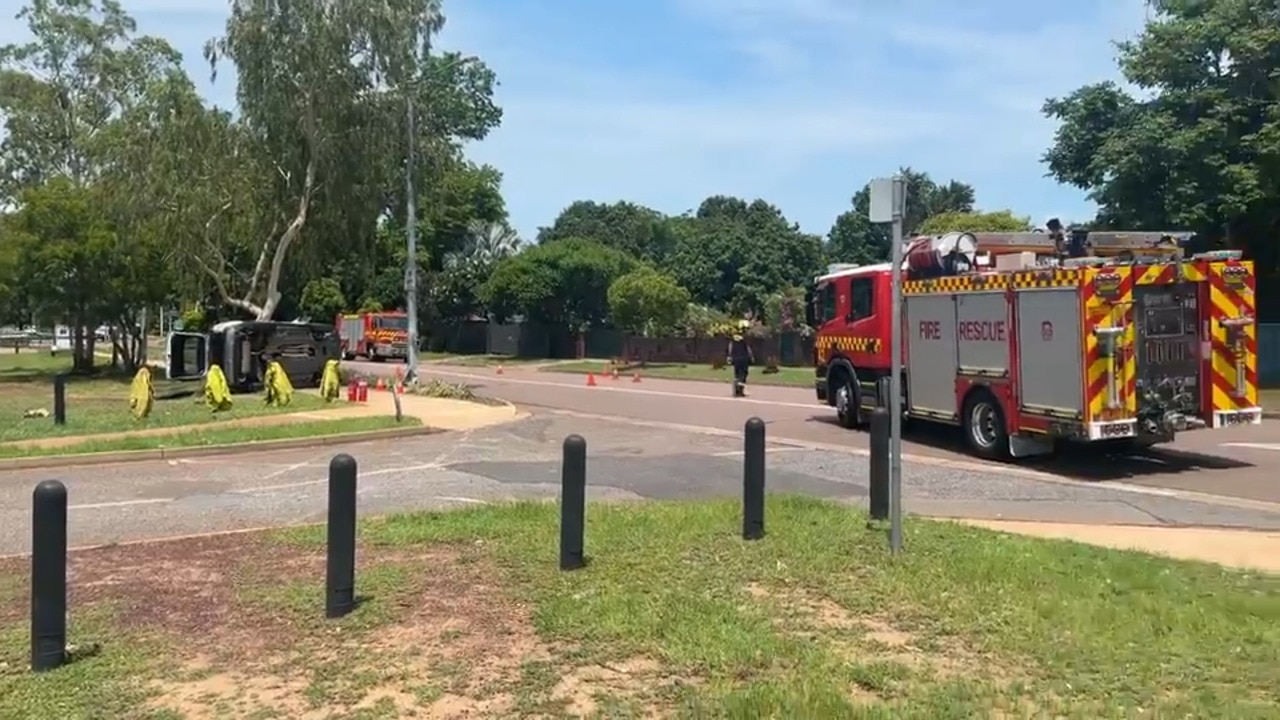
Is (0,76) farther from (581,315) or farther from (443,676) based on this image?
(443,676)

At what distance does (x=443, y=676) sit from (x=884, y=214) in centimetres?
422

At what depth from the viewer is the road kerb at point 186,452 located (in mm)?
15172

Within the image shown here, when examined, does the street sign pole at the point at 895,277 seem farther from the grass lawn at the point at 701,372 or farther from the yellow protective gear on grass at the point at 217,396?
the grass lawn at the point at 701,372

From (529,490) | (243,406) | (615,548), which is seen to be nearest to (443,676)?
(615,548)

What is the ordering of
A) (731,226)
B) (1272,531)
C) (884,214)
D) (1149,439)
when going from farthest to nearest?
(731,226) < (1149,439) < (1272,531) < (884,214)

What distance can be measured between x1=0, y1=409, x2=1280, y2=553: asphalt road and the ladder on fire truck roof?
3.19 meters

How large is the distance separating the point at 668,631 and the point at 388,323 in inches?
2079

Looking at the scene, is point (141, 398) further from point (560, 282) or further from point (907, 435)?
point (560, 282)

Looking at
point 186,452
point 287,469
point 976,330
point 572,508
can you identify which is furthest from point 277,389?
point 572,508

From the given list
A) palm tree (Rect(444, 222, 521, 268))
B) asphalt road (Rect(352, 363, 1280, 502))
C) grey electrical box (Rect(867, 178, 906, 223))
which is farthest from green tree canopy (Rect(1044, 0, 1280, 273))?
palm tree (Rect(444, 222, 521, 268))

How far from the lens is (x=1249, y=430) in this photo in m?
19.3

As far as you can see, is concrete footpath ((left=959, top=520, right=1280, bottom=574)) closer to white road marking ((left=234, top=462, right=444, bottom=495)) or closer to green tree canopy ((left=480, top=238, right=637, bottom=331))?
white road marking ((left=234, top=462, right=444, bottom=495))

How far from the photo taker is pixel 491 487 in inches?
514

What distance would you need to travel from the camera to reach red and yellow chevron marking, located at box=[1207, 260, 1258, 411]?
14109 millimetres
